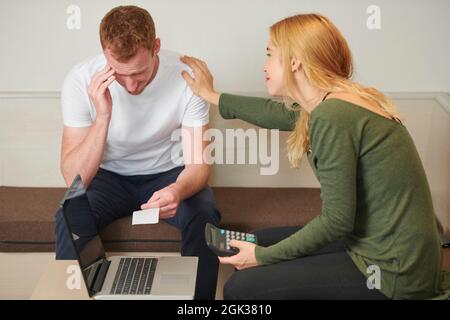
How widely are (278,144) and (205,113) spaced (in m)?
0.41

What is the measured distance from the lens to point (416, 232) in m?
1.51

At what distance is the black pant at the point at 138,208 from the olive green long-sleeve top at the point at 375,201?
43 cm

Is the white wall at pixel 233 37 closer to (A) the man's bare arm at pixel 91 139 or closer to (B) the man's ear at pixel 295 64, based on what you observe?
(A) the man's bare arm at pixel 91 139

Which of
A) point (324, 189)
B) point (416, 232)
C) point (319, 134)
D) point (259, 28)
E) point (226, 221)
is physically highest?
point (259, 28)

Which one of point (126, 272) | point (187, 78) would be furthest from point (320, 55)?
point (126, 272)

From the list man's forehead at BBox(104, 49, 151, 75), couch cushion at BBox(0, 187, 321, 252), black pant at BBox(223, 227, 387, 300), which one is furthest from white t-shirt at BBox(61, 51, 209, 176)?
black pant at BBox(223, 227, 387, 300)

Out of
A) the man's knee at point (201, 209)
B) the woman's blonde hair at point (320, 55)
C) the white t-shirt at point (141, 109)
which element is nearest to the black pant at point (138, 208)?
the man's knee at point (201, 209)

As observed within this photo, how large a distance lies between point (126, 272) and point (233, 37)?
3.37ft

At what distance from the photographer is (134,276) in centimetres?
170

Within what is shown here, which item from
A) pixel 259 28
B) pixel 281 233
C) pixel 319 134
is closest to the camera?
pixel 319 134

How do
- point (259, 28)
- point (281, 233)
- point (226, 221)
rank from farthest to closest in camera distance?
point (259, 28), point (226, 221), point (281, 233)

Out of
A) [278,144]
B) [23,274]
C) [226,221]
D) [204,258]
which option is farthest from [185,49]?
[23,274]

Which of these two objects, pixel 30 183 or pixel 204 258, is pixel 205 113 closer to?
pixel 204 258

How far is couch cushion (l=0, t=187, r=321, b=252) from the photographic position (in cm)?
206
